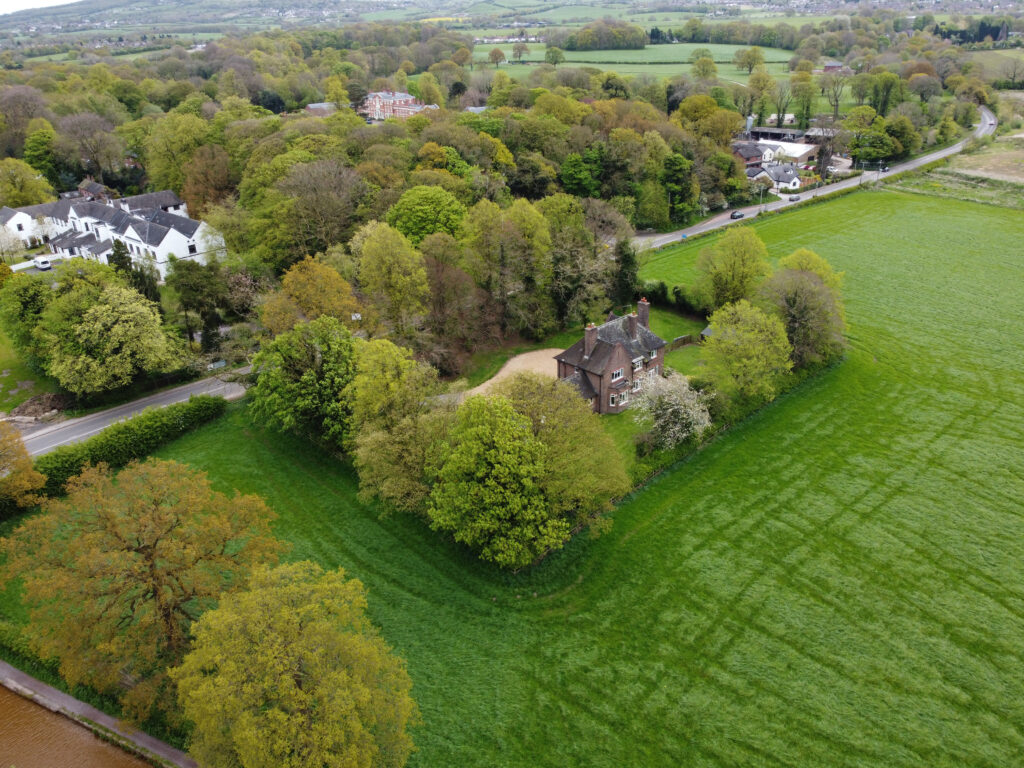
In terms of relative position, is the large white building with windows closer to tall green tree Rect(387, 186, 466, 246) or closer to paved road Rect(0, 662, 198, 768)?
tall green tree Rect(387, 186, 466, 246)

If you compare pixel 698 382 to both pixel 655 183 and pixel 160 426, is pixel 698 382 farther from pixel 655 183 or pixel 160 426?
pixel 655 183

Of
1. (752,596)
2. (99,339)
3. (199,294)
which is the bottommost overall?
(752,596)

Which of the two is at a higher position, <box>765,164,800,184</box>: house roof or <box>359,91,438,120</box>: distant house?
<box>359,91,438,120</box>: distant house

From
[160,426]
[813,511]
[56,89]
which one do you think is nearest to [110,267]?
[160,426]

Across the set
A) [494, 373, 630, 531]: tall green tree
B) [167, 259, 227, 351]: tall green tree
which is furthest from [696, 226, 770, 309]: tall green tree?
[167, 259, 227, 351]: tall green tree

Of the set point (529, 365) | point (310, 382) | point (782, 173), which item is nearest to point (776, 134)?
point (782, 173)

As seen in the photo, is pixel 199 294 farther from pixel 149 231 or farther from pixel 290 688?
pixel 290 688
